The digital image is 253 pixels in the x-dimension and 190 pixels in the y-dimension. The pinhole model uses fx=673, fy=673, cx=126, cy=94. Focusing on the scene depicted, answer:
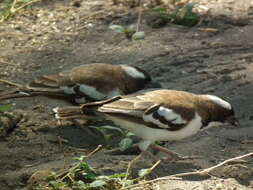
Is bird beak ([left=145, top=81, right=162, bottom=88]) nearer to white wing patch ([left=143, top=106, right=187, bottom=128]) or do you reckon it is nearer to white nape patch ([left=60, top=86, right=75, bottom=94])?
white nape patch ([left=60, top=86, right=75, bottom=94])

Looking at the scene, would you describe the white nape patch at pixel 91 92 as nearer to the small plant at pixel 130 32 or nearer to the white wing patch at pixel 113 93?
the white wing patch at pixel 113 93

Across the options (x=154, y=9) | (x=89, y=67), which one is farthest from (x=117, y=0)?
(x=89, y=67)

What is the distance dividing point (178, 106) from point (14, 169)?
145 centimetres

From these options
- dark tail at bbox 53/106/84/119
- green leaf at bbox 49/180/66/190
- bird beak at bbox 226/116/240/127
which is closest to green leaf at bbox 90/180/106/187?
green leaf at bbox 49/180/66/190

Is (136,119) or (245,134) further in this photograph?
(245,134)

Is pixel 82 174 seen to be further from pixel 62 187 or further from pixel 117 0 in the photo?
pixel 117 0

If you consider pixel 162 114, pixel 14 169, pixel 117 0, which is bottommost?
pixel 14 169

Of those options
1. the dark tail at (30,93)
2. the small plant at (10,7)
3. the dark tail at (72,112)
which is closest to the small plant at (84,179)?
the dark tail at (72,112)

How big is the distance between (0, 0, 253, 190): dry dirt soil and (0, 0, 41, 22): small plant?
0.21 meters

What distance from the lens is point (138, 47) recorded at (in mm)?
7863

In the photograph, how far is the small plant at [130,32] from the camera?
783 centimetres

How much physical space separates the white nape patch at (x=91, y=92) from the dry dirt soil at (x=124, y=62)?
0.33m

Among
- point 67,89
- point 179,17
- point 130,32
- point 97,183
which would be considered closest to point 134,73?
point 67,89

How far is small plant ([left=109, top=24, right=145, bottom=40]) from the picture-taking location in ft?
25.7
